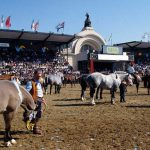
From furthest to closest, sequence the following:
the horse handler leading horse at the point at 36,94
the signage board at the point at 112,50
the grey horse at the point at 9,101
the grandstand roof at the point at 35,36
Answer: the signage board at the point at 112,50, the grandstand roof at the point at 35,36, the horse handler leading horse at the point at 36,94, the grey horse at the point at 9,101

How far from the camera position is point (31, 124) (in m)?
10.4

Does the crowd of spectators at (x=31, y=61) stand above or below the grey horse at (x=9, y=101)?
above

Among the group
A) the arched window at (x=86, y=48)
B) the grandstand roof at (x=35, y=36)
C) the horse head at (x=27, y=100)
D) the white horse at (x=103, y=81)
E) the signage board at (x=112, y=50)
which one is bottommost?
the horse head at (x=27, y=100)

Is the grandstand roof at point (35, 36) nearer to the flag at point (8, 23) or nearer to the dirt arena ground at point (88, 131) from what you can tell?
the flag at point (8, 23)

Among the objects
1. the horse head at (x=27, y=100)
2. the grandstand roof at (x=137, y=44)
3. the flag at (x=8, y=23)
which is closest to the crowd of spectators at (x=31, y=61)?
the flag at (x=8, y=23)

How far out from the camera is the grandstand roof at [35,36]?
173ft

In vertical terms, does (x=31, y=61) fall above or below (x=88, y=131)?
above

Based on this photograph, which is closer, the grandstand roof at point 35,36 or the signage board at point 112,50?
the grandstand roof at point 35,36

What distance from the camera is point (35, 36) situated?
55906 mm

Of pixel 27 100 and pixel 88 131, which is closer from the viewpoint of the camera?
pixel 27 100

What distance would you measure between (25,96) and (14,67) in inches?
1600

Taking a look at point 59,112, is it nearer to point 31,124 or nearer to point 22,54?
point 31,124

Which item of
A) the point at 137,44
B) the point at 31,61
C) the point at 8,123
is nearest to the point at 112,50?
the point at 137,44

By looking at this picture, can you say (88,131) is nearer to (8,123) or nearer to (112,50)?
(8,123)
